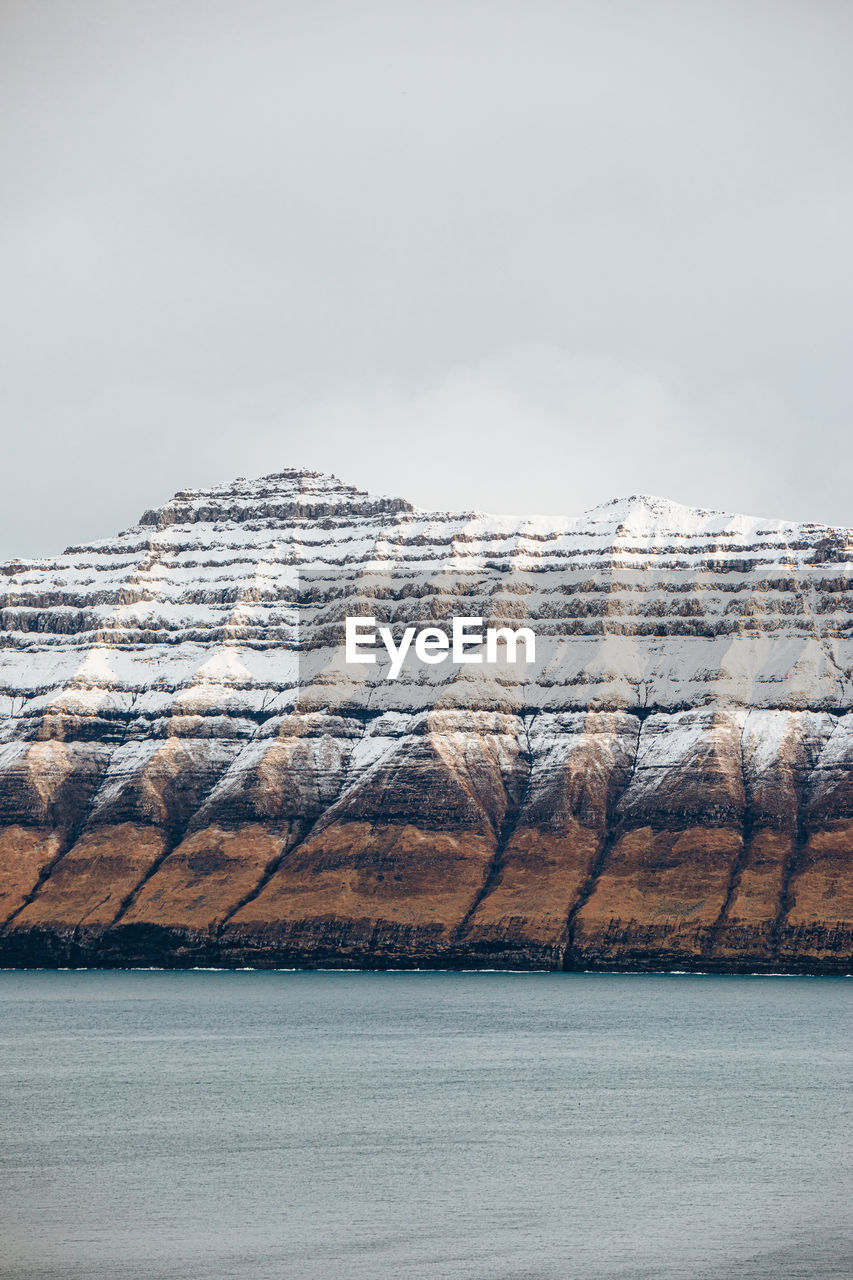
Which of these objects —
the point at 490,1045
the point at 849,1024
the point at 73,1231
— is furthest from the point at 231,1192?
the point at 849,1024

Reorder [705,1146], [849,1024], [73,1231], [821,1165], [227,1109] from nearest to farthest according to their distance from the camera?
[73,1231], [821,1165], [705,1146], [227,1109], [849,1024]

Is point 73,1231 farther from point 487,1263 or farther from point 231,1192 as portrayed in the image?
point 487,1263

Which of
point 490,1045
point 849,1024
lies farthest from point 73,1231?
point 849,1024

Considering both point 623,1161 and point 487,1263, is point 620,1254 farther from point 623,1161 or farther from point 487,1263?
point 623,1161

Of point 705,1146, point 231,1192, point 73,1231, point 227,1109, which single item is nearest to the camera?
point 73,1231

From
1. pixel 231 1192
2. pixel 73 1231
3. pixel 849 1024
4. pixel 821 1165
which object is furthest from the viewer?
pixel 849 1024

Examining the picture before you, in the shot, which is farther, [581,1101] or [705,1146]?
[581,1101]
